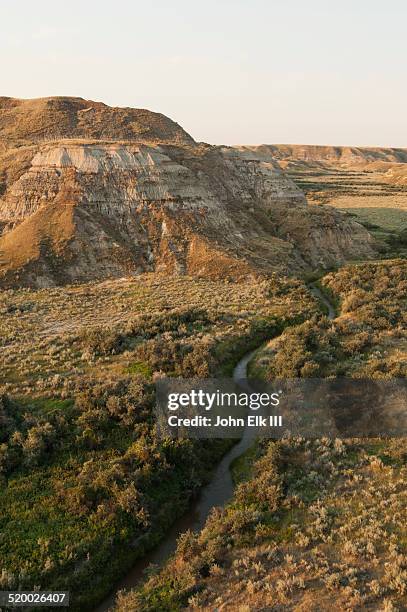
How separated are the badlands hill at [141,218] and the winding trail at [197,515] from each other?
1074 inches

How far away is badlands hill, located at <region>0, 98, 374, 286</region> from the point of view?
4841 centimetres

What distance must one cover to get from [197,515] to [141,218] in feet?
129

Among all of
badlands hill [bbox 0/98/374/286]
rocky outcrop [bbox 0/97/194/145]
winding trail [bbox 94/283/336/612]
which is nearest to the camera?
winding trail [bbox 94/283/336/612]

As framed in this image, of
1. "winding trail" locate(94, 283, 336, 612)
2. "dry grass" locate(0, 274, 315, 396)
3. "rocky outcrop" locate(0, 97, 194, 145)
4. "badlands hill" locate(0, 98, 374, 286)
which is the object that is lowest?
"winding trail" locate(94, 283, 336, 612)

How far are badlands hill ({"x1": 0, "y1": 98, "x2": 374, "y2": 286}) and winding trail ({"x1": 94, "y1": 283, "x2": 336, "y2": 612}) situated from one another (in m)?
27.3

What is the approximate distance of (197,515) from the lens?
1906 cm

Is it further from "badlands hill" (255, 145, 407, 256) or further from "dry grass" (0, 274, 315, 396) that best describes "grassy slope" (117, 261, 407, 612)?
"badlands hill" (255, 145, 407, 256)

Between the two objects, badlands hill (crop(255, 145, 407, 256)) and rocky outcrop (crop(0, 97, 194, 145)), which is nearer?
rocky outcrop (crop(0, 97, 194, 145))

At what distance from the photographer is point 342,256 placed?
60.9m

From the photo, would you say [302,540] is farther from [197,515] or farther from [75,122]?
[75,122]

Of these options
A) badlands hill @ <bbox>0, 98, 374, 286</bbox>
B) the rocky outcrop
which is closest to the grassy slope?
badlands hill @ <bbox>0, 98, 374, 286</bbox>

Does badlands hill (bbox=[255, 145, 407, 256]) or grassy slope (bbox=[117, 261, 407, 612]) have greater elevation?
badlands hill (bbox=[255, 145, 407, 256])

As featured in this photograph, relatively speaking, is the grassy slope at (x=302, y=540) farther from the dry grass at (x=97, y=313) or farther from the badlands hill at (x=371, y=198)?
the badlands hill at (x=371, y=198)

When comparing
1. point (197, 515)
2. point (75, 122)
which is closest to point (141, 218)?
point (75, 122)
